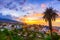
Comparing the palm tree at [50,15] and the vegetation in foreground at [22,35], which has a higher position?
the palm tree at [50,15]

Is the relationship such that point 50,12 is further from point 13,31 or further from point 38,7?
point 13,31

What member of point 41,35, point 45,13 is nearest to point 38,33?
point 41,35

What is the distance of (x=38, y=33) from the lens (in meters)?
8.45

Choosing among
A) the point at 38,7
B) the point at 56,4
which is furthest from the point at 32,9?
the point at 56,4

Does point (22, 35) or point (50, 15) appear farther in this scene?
point (22, 35)

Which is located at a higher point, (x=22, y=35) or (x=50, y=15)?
(x=50, y=15)

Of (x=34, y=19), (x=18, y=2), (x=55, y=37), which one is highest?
(x=18, y=2)

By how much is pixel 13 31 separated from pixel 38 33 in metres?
0.79

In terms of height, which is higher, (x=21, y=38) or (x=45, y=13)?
(x=45, y=13)

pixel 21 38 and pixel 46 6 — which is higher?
pixel 46 6

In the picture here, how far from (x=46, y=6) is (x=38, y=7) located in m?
0.27

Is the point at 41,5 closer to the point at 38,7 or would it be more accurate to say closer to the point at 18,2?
the point at 38,7

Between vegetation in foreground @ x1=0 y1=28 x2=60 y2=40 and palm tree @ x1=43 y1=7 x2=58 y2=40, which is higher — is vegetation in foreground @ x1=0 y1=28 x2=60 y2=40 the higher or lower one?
the lower one

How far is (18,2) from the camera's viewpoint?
865 cm
